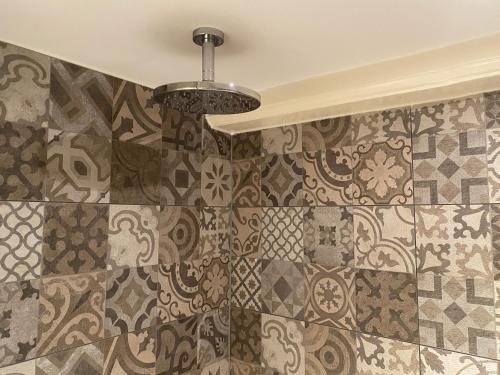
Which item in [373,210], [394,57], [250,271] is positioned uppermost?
[394,57]

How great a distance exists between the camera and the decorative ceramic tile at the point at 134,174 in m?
1.22

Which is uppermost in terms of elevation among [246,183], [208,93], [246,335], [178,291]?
[208,93]

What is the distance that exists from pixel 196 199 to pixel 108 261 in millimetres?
419

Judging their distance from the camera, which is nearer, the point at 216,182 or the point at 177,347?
the point at 177,347

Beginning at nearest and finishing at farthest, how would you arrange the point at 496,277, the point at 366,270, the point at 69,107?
the point at 496,277 < the point at 69,107 < the point at 366,270

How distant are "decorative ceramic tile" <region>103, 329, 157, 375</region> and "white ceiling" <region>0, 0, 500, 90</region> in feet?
2.85

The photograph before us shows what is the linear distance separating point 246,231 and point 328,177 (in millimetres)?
429

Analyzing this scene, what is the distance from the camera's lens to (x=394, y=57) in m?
1.11

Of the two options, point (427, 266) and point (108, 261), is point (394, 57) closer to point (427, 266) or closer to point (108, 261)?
point (427, 266)

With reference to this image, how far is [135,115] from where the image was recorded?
1.29 meters

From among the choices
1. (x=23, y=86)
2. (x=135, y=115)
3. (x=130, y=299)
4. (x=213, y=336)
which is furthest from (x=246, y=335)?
(x=23, y=86)

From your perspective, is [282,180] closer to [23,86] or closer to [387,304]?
[387,304]

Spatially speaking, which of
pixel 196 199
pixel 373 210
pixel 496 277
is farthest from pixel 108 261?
pixel 496 277

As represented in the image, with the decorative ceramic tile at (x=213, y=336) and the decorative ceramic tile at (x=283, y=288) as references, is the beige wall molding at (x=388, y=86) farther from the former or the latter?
the decorative ceramic tile at (x=213, y=336)
